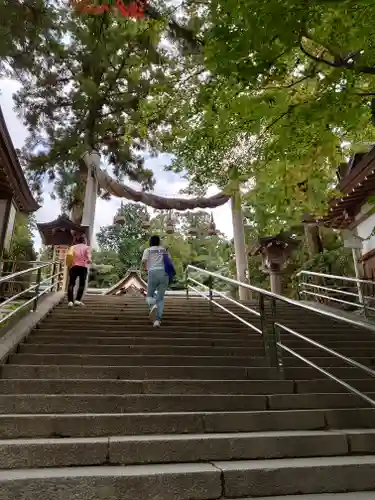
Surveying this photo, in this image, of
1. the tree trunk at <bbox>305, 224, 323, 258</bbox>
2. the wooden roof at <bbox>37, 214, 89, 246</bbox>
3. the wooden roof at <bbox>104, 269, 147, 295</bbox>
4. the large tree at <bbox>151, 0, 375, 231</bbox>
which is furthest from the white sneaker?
the tree trunk at <bbox>305, 224, 323, 258</bbox>

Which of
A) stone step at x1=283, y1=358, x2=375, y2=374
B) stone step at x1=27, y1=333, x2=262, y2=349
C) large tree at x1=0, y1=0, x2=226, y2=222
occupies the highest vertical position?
large tree at x1=0, y1=0, x2=226, y2=222

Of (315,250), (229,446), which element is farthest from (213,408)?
(315,250)

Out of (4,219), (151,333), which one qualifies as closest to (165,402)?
(151,333)

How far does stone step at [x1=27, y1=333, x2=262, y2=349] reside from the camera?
5.38 meters

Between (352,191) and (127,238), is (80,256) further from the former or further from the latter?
(127,238)

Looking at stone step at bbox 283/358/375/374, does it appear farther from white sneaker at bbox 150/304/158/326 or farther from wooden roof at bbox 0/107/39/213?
wooden roof at bbox 0/107/39/213

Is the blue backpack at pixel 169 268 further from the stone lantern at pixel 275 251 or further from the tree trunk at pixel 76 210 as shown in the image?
the tree trunk at pixel 76 210

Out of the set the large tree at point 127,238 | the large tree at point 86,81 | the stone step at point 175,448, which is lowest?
the stone step at point 175,448

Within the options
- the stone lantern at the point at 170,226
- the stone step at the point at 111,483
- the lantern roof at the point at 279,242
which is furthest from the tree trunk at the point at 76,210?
the stone step at the point at 111,483

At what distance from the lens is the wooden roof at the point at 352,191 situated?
7.98 m

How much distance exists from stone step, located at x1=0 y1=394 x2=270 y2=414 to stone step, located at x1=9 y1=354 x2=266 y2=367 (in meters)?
1.05

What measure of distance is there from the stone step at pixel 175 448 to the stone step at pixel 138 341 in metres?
2.43

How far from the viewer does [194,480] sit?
2523 millimetres

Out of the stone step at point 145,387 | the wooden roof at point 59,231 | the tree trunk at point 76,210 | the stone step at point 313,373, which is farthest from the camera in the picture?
the tree trunk at point 76,210
